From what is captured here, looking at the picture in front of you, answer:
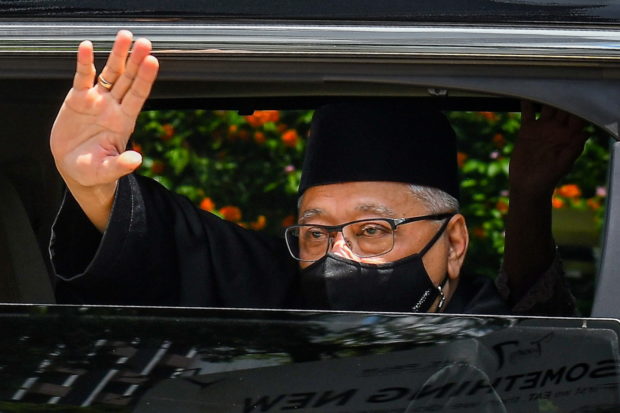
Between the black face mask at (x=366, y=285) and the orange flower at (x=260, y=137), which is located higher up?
the orange flower at (x=260, y=137)

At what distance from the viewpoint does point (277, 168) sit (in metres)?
5.65

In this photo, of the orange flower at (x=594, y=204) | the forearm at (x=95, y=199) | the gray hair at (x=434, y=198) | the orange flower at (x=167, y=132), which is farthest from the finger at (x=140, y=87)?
the orange flower at (x=594, y=204)

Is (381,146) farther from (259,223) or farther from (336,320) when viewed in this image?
(259,223)

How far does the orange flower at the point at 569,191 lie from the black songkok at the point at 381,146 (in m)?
2.78

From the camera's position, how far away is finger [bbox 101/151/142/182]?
6.38ft

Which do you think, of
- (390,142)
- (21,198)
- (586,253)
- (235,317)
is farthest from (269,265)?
→ (586,253)

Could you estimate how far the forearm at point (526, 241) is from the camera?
2.68m

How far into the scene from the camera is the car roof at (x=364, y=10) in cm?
175

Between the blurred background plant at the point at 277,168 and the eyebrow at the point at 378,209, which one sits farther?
the blurred background plant at the point at 277,168

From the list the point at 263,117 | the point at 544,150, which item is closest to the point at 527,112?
the point at 544,150

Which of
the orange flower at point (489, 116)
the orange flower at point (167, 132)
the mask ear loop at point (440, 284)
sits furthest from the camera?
the orange flower at point (167, 132)

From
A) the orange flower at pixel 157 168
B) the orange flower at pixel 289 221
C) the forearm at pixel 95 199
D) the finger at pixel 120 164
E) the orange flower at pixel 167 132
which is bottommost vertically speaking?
the orange flower at pixel 289 221

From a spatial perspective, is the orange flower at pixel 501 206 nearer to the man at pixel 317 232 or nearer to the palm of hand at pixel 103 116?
the man at pixel 317 232

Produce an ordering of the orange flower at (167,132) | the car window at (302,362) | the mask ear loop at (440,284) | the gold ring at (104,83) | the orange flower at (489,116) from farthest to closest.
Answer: the orange flower at (167,132), the orange flower at (489,116), the mask ear loop at (440,284), the gold ring at (104,83), the car window at (302,362)
